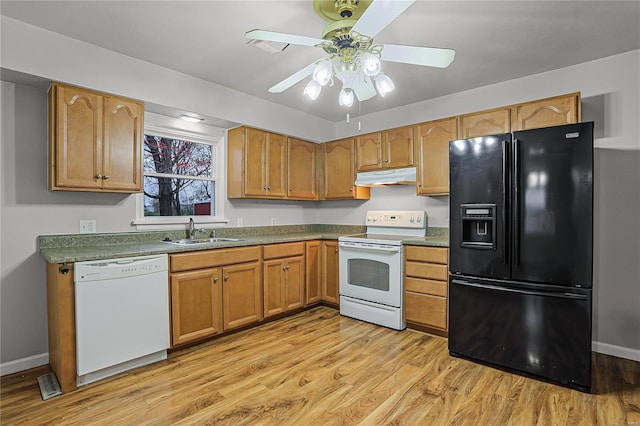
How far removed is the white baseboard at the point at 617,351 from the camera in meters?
2.63

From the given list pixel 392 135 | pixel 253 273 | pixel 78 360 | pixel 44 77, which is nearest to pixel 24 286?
pixel 78 360

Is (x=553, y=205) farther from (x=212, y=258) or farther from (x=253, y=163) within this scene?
(x=253, y=163)

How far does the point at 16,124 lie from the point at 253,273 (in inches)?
86.0

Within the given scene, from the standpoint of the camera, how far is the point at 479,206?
8.39ft

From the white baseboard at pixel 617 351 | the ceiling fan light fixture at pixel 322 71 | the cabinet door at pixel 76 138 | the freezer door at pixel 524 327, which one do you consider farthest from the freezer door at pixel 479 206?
the cabinet door at pixel 76 138

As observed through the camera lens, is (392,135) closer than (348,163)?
Yes

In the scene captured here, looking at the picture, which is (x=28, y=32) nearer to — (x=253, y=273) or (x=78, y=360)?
(x=78, y=360)

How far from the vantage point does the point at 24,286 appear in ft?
8.13

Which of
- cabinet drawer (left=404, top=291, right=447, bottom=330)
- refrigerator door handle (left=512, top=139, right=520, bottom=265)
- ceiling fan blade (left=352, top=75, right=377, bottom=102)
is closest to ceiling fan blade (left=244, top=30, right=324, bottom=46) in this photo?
ceiling fan blade (left=352, top=75, right=377, bottom=102)

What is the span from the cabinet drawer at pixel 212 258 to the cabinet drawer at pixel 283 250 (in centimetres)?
13

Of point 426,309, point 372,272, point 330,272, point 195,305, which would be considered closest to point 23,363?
point 195,305

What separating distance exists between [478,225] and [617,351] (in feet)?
5.17

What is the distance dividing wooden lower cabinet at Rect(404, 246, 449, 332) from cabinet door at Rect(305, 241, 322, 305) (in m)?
1.14

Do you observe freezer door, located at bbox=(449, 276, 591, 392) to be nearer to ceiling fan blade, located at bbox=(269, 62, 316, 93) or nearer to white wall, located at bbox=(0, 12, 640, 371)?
white wall, located at bbox=(0, 12, 640, 371)
